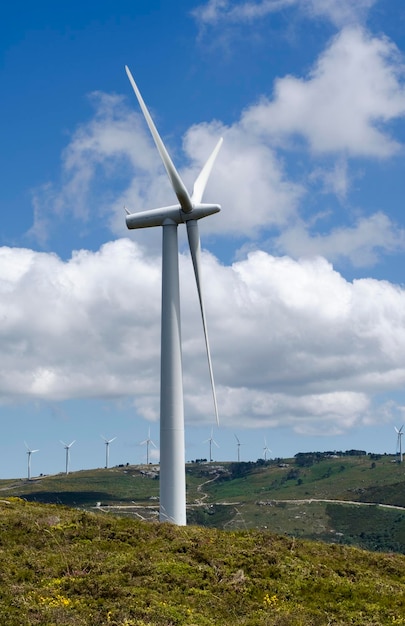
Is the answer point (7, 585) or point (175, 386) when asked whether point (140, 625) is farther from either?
point (175, 386)

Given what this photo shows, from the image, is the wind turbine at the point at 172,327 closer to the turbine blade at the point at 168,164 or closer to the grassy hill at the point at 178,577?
the turbine blade at the point at 168,164

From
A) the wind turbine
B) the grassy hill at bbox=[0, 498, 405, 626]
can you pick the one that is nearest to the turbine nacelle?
the wind turbine

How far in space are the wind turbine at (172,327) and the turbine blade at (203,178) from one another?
148cm

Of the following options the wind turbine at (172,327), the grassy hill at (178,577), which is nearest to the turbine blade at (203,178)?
the wind turbine at (172,327)

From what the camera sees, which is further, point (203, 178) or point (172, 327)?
point (203, 178)

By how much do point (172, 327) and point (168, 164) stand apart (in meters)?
14.6

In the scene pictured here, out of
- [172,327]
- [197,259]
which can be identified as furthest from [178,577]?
[197,259]

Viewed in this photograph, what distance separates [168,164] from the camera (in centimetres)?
6575

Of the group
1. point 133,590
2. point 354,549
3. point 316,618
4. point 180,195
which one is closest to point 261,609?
point 316,618

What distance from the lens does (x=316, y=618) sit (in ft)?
124

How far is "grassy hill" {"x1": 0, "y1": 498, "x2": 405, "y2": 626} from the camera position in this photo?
1459 inches

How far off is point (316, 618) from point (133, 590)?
30.9 feet

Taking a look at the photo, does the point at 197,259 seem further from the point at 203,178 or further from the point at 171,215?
the point at 203,178

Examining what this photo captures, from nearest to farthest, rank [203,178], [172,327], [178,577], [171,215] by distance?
[178,577] → [172,327] → [171,215] → [203,178]
